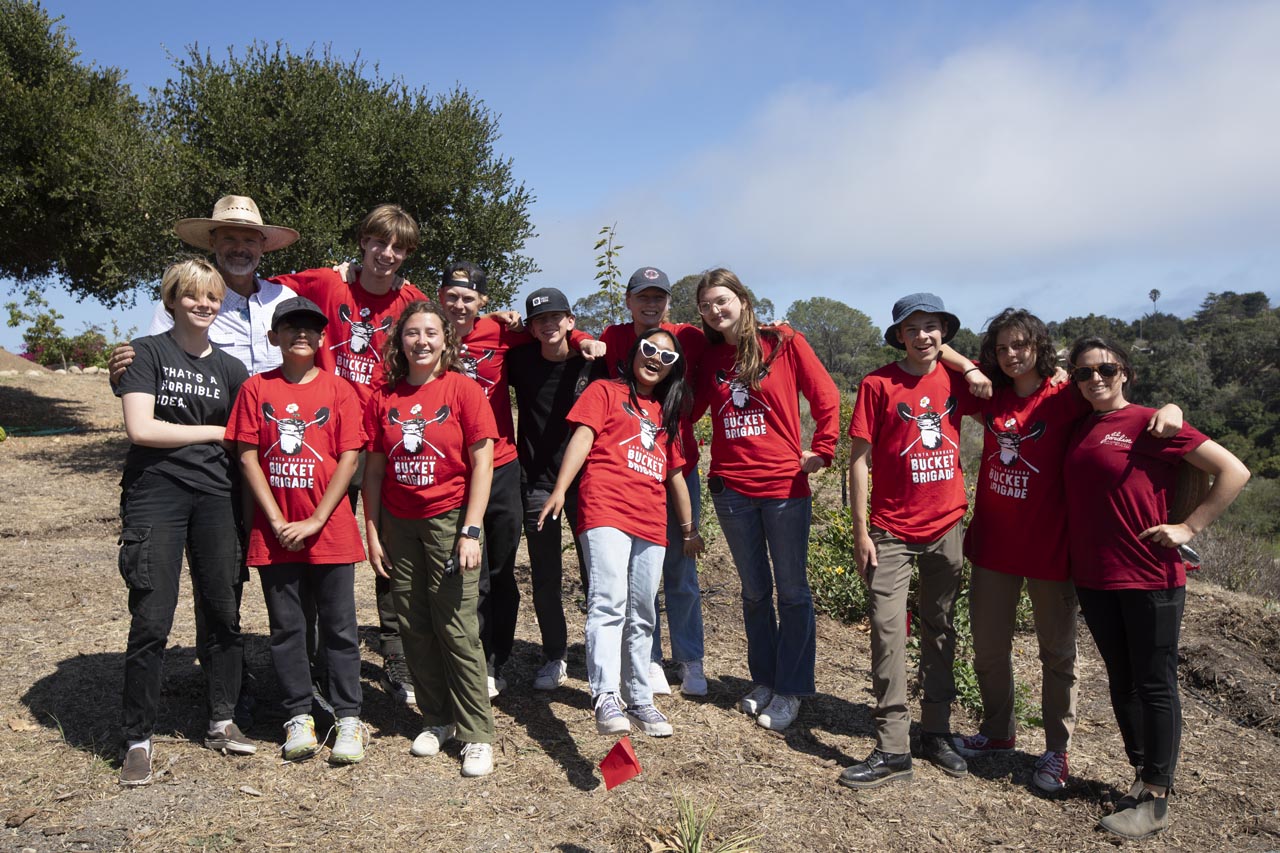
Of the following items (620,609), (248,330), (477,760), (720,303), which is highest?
(720,303)

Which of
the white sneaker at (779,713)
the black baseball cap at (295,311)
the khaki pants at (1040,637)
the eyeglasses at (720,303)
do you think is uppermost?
the eyeglasses at (720,303)

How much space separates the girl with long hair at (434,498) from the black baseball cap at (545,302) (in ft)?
1.75

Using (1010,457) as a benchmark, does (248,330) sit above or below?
above

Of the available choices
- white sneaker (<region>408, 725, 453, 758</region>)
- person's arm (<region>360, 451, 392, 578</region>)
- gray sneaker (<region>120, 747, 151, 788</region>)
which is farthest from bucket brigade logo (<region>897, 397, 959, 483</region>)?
gray sneaker (<region>120, 747, 151, 788</region>)

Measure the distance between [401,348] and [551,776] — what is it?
2.03 meters

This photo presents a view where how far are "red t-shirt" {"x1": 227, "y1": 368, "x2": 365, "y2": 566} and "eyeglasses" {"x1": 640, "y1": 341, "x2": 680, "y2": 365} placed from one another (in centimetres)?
135

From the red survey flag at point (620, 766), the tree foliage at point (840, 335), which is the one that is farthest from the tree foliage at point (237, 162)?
the tree foliage at point (840, 335)

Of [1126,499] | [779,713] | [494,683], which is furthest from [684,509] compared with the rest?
[1126,499]

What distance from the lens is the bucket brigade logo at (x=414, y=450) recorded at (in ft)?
12.9

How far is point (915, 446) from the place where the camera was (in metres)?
4.07

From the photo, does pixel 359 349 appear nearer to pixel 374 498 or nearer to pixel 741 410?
pixel 374 498

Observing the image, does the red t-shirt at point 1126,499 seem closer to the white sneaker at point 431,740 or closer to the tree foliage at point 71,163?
the white sneaker at point 431,740

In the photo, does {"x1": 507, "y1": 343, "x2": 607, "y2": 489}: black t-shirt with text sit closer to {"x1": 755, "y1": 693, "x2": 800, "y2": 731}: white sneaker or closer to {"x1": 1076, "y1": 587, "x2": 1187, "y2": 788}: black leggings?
{"x1": 755, "y1": 693, "x2": 800, "y2": 731}: white sneaker

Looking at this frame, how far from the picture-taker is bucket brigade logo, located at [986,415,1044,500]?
3.96 metres
